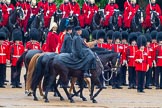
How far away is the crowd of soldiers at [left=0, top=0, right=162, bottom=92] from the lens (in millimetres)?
22016

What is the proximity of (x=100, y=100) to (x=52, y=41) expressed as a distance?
2153mm

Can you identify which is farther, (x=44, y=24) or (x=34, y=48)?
(x=44, y=24)

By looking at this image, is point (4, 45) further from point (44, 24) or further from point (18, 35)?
point (44, 24)

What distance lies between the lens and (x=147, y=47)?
957 inches

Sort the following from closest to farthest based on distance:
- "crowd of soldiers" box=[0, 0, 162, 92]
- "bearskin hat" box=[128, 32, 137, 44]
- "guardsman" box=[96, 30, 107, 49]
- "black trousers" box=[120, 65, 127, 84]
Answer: "crowd of soldiers" box=[0, 0, 162, 92] → "guardsman" box=[96, 30, 107, 49] → "bearskin hat" box=[128, 32, 137, 44] → "black trousers" box=[120, 65, 127, 84]

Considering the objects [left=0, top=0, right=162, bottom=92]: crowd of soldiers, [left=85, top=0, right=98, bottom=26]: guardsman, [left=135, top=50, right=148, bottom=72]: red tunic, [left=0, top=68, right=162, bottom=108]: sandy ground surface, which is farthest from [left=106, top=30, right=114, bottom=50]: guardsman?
[left=85, top=0, right=98, bottom=26]: guardsman

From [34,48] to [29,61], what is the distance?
1.98 m

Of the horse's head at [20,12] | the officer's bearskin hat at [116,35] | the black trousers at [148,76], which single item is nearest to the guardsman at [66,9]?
the horse's head at [20,12]

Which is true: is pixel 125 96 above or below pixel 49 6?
below

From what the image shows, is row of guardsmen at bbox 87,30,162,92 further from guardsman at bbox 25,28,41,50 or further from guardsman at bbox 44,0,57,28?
guardsman at bbox 44,0,57,28

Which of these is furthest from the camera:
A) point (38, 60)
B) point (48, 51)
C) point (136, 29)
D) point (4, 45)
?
point (136, 29)

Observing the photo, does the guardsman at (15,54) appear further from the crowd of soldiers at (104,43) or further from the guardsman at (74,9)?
the guardsman at (74,9)

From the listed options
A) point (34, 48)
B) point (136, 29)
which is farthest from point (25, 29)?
point (34, 48)

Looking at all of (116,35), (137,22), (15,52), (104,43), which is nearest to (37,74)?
(15,52)
